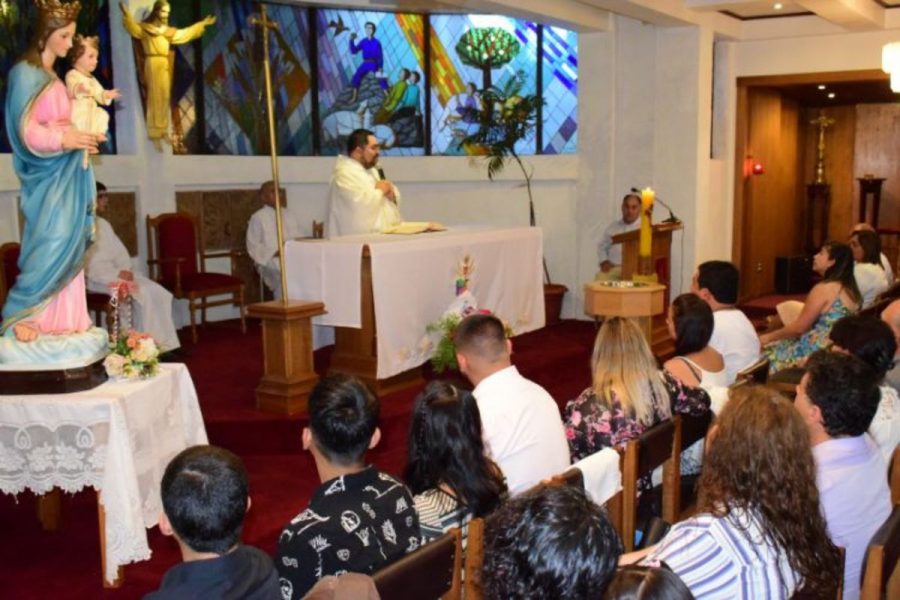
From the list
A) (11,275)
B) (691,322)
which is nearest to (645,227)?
(691,322)

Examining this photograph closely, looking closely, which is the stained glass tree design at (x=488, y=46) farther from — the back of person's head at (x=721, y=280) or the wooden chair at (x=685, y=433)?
the wooden chair at (x=685, y=433)

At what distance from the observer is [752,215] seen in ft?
35.8

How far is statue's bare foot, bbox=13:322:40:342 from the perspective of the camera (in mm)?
3691

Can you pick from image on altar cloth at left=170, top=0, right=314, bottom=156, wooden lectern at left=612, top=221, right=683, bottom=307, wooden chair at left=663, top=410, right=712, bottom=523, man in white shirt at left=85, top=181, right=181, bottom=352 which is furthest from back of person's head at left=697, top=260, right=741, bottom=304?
image on altar cloth at left=170, top=0, right=314, bottom=156

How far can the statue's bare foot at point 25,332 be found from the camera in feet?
12.1

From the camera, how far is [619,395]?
3365 millimetres

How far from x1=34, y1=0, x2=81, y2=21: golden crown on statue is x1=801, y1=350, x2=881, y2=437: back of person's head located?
2.90 meters

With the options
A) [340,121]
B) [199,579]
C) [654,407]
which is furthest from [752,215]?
[199,579]

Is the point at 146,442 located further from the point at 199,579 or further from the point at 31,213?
the point at 199,579

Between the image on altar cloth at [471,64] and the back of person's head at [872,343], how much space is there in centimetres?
650

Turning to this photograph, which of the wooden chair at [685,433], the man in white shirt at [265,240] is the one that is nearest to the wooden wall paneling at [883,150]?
the man in white shirt at [265,240]

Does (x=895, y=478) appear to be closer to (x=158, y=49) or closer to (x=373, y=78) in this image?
(x=158, y=49)

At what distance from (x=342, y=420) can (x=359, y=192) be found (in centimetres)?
423

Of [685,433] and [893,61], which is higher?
[893,61]
